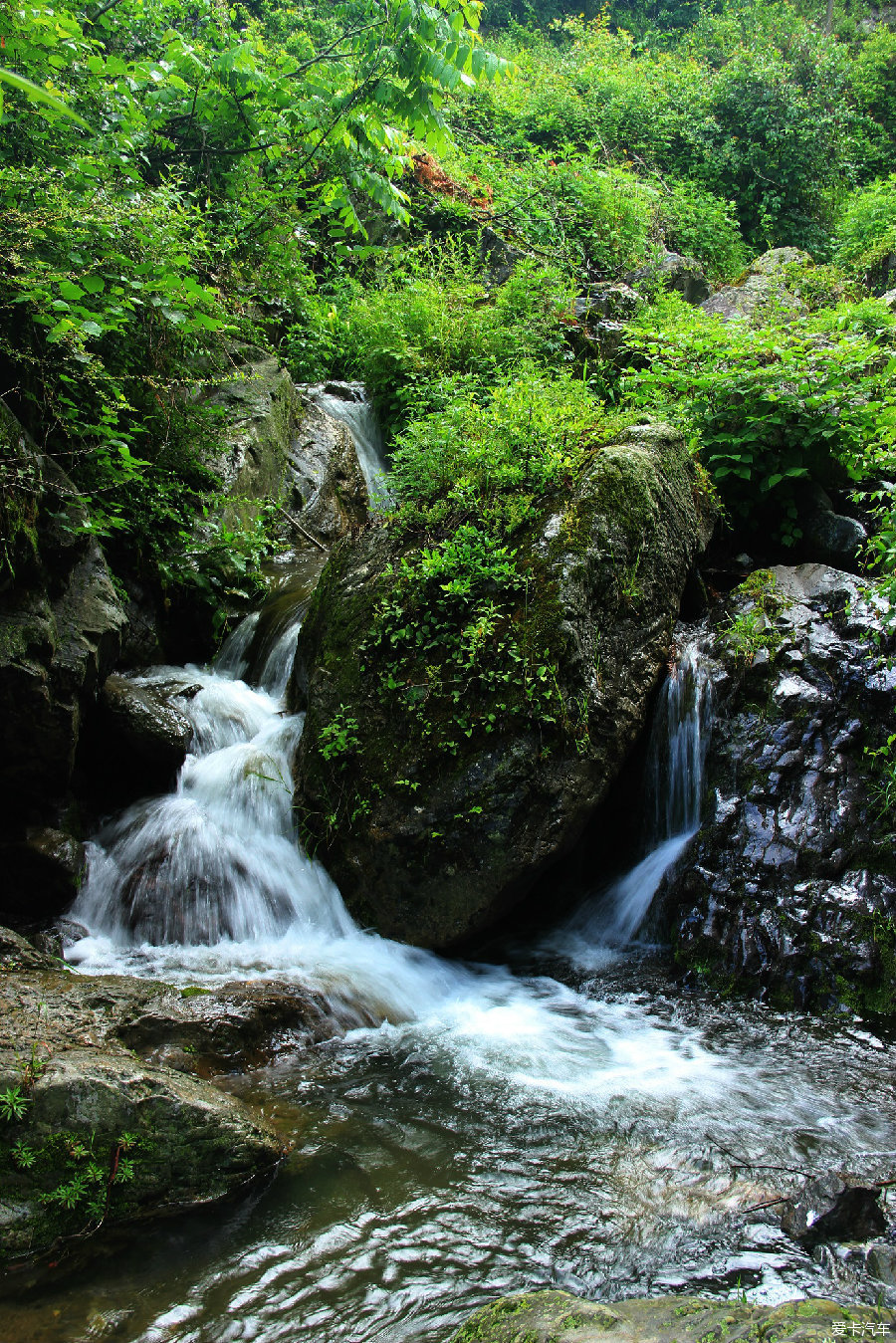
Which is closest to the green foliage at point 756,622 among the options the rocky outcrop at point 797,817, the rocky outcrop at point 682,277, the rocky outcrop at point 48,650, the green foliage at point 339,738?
the rocky outcrop at point 797,817

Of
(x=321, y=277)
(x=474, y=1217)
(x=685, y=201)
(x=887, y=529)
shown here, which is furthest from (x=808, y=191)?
(x=474, y=1217)

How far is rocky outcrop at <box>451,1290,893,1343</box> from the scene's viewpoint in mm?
1911

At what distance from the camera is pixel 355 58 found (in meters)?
6.73

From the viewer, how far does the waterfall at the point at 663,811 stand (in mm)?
5648

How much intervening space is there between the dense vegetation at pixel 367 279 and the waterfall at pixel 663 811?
177 centimetres

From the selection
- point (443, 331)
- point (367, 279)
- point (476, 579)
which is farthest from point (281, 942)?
point (367, 279)

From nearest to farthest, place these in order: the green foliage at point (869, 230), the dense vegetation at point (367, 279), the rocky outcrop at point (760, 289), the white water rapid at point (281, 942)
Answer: the white water rapid at point (281, 942)
the dense vegetation at point (367, 279)
the rocky outcrop at point (760, 289)
the green foliage at point (869, 230)

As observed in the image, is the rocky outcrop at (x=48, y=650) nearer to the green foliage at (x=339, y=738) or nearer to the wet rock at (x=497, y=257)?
the green foliage at (x=339, y=738)

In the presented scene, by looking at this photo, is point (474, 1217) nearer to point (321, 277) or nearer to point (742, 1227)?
point (742, 1227)

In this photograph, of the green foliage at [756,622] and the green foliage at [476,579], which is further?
the green foliage at [756,622]

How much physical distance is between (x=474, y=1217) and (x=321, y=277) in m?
15.0

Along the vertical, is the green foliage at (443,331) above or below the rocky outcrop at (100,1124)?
above

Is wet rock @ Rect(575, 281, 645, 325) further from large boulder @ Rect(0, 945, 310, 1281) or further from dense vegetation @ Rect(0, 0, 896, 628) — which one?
large boulder @ Rect(0, 945, 310, 1281)

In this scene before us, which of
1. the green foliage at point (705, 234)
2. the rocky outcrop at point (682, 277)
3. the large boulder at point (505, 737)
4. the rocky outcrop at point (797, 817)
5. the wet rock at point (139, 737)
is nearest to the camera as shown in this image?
the rocky outcrop at point (797, 817)
